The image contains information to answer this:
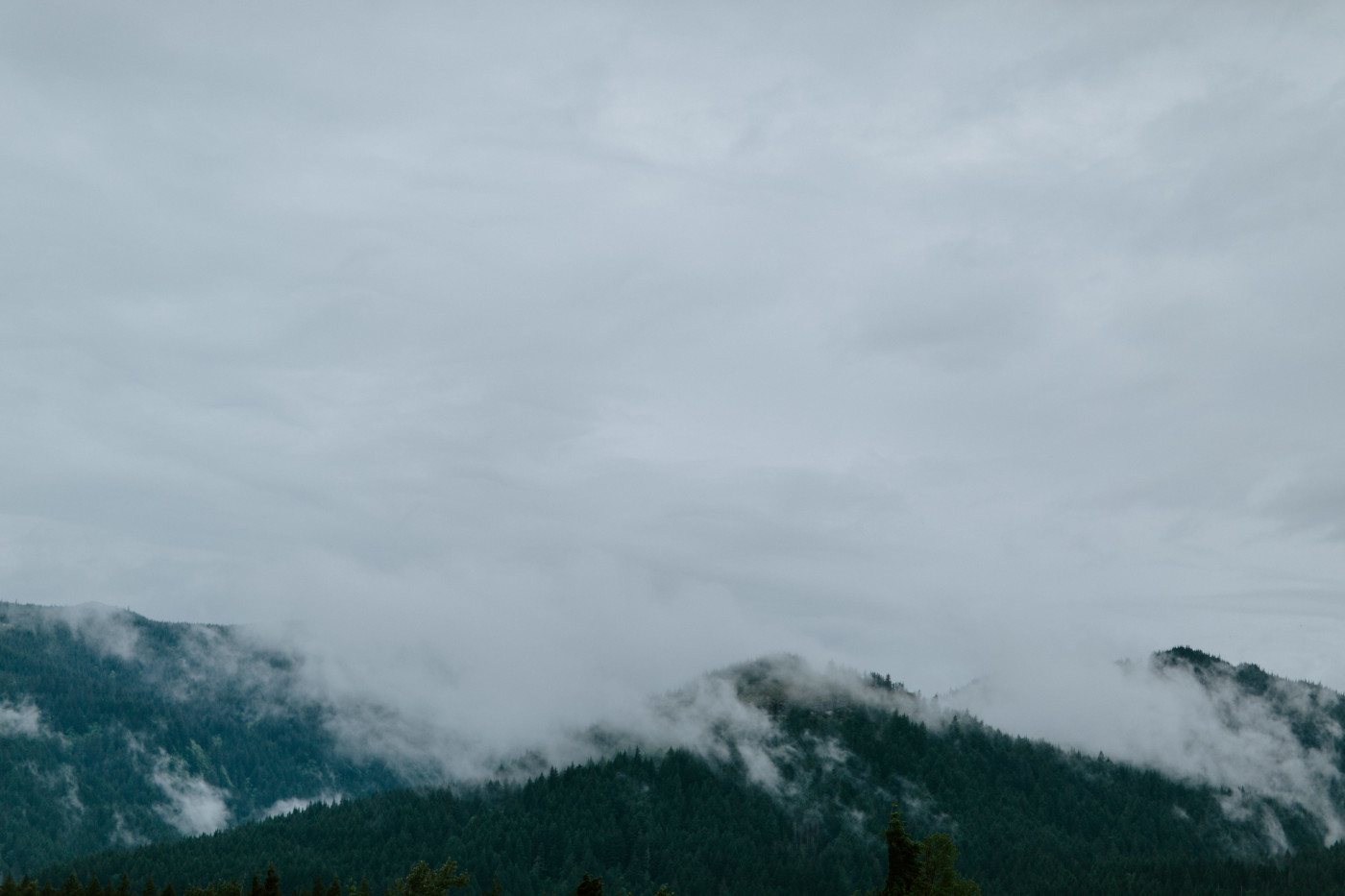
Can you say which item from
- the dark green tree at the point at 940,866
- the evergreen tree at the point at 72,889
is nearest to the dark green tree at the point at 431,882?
the dark green tree at the point at 940,866

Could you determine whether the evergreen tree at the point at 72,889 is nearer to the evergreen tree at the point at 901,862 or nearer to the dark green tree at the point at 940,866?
the dark green tree at the point at 940,866

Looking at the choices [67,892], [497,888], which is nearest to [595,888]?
[497,888]

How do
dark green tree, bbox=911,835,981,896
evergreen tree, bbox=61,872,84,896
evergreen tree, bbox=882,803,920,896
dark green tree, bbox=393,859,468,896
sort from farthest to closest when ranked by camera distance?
Answer: 1. evergreen tree, bbox=61,872,84,896
2. dark green tree, bbox=393,859,468,896
3. dark green tree, bbox=911,835,981,896
4. evergreen tree, bbox=882,803,920,896

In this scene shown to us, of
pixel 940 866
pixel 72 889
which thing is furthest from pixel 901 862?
pixel 72 889

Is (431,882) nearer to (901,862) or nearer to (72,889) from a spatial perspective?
(901,862)

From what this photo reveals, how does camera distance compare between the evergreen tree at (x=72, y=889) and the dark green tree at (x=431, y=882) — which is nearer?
the dark green tree at (x=431, y=882)

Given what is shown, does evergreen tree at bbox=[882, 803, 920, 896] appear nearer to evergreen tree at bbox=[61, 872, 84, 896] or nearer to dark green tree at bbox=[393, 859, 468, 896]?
dark green tree at bbox=[393, 859, 468, 896]

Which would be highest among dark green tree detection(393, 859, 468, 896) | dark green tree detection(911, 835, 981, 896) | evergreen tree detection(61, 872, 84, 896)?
dark green tree detection(911, 835, 981, 896)

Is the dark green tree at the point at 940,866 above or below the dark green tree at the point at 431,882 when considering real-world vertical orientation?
above

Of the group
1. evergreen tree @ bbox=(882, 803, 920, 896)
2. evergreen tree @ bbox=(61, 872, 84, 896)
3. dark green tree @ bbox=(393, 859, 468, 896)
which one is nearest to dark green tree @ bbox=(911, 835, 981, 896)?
evergreen tree @ bbox=(882, 803, 920, 896)

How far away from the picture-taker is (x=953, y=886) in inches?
2876

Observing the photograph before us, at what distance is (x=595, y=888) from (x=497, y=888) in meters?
52.8

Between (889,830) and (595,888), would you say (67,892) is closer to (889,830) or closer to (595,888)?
(595,888)

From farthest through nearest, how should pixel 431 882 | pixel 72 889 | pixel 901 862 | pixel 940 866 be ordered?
pixel 72 889, pixel 431 882, pixel 940 866, pixel 901 862
